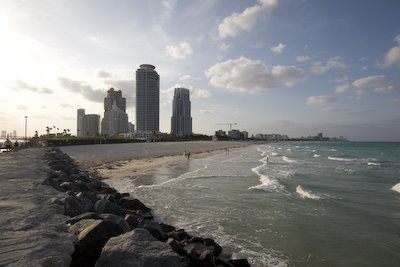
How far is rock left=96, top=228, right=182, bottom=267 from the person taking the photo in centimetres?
526

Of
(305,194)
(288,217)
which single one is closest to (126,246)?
(288,217)

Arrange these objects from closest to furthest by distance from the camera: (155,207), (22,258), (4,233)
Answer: (22,258), (4,233), (155,207)

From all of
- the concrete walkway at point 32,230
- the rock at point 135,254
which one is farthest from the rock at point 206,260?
the concrete walkway at point 32,230

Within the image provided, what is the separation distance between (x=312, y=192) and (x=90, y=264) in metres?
16.2

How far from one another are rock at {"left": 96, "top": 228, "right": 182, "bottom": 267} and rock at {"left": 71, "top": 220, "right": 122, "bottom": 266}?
511 mm

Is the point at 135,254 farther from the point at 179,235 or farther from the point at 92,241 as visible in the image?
the point at 179,235

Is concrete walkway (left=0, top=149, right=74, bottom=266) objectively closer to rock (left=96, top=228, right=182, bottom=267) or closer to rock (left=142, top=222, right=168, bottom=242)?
rock (left=96, top=228, right=182, bottom=267)

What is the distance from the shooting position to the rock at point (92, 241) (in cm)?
578

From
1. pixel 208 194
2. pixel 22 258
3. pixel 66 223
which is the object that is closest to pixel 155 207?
pixel 208 194

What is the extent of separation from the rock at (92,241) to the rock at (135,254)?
51 cm

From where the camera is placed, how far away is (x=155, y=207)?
14781 millimetres

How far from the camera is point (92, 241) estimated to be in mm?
6105

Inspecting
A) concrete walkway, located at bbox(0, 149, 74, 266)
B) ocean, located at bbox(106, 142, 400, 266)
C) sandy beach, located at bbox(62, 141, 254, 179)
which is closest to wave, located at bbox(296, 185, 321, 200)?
ocean, located at bbox(106, 142, 400, 266)

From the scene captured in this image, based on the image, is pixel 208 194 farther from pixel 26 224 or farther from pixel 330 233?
pixel 26 224
